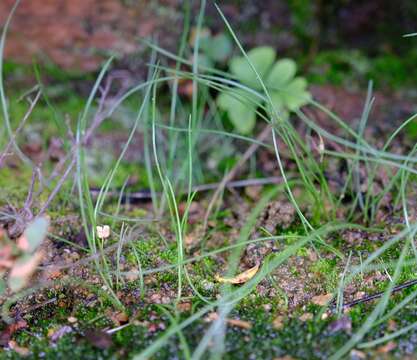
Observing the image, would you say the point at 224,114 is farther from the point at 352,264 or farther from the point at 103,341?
the point at 103,341

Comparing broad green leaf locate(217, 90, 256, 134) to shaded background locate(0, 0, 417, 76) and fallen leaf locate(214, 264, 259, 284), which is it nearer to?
shaded background locate(0, 0, 417, 76)

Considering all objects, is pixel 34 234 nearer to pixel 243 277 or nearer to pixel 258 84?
pixel 243 277

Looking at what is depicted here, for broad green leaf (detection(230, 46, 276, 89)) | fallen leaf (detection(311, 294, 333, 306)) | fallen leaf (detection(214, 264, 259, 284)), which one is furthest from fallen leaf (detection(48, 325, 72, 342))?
broad green leaf (detection(230, 46, 276, 89))

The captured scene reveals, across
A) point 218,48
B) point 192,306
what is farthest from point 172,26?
point 192,306

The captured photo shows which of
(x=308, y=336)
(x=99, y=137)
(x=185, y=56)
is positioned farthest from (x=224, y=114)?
(x=308, y=336)

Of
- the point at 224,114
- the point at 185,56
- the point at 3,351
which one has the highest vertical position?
the point at 185,56
